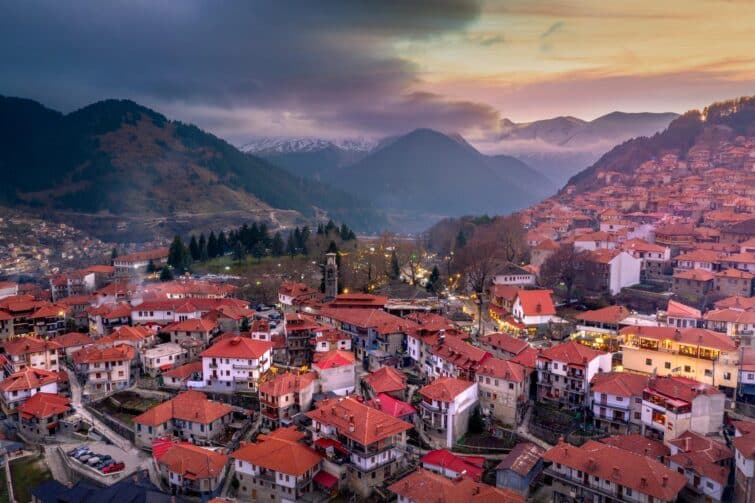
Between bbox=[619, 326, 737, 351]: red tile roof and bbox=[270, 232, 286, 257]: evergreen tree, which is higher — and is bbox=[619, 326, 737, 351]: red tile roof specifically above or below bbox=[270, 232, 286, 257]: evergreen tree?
below

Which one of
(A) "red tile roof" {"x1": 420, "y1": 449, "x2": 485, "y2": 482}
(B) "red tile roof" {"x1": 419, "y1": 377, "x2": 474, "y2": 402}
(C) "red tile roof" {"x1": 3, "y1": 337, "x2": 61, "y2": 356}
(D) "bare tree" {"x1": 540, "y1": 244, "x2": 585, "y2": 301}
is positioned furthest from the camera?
(D) "bare tree" {"x1": 540, "y1": 244, "x2": 585, "y2": 301}

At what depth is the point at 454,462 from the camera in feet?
83.6

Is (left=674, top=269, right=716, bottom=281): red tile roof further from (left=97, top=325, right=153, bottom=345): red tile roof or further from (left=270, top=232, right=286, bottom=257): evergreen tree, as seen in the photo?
(left=270, top=232, right=286, bottom=257): evergreen tree

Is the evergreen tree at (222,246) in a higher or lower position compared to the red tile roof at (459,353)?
higher

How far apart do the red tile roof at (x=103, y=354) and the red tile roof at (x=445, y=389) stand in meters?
20.4

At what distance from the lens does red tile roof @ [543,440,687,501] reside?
845 inches

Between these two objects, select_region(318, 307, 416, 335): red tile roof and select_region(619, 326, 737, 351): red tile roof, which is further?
select_region(318, 307, 416, 335): red tile roof

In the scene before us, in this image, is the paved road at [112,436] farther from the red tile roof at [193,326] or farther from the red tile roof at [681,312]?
the red tile roof at [681,312]

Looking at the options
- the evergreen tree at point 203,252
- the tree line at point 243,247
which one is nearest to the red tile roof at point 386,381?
the tree line at point 243,247

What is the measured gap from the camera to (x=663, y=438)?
26109 mm

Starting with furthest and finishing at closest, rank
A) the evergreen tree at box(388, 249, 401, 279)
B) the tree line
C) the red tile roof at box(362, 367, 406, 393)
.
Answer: the tree line → the evergreen tree at box(388, 249, 401, 279) → the red tile roof at box(362, 367, 406, 393)

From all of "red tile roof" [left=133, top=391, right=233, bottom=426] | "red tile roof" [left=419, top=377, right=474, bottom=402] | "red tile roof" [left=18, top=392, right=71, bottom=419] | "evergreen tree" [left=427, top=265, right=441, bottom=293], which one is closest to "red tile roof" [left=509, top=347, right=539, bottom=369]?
"red tile roof" [left=419, top=377, right=474, bottom=402]

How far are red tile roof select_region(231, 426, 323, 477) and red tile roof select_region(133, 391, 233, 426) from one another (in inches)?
184

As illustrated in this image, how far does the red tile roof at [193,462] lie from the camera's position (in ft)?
85.0
